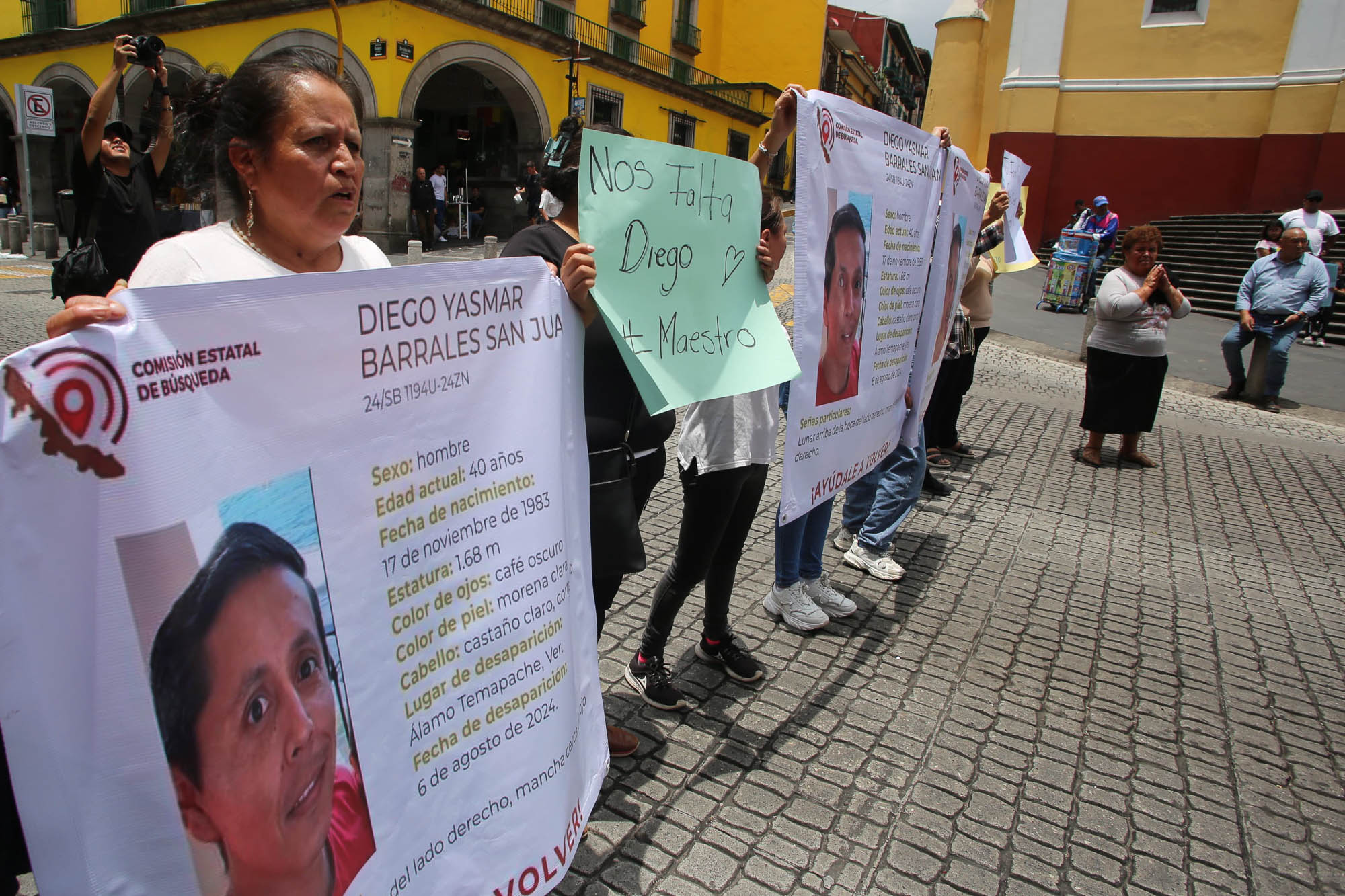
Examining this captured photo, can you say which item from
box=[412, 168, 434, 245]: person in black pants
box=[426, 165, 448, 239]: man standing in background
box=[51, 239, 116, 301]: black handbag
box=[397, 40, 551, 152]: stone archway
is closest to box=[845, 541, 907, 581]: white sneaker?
box=[51, 239, 116, 301]: black handbag

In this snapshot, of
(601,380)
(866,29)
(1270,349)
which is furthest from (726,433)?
(866,29)

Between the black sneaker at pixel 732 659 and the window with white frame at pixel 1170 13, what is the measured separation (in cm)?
2386

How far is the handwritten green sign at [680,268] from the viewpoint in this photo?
1.95 metres

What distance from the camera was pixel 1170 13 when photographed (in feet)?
68.0

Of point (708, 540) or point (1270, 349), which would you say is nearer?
point (708, 540)

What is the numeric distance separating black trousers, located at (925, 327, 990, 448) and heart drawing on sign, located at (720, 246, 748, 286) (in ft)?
12.5

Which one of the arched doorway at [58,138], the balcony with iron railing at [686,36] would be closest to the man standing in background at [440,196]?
the arched doorway at [58,138]

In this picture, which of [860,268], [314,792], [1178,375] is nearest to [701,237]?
[860,268]

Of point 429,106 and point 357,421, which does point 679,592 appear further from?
point 429,106

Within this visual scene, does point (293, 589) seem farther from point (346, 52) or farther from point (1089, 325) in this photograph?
point (346, 52)

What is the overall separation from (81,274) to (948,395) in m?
5.32

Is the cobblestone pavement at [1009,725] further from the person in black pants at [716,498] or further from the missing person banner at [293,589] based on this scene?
the missing person banner at [293,589]

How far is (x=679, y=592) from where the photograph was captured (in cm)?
294

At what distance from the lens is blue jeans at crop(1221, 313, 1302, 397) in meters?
8.98
